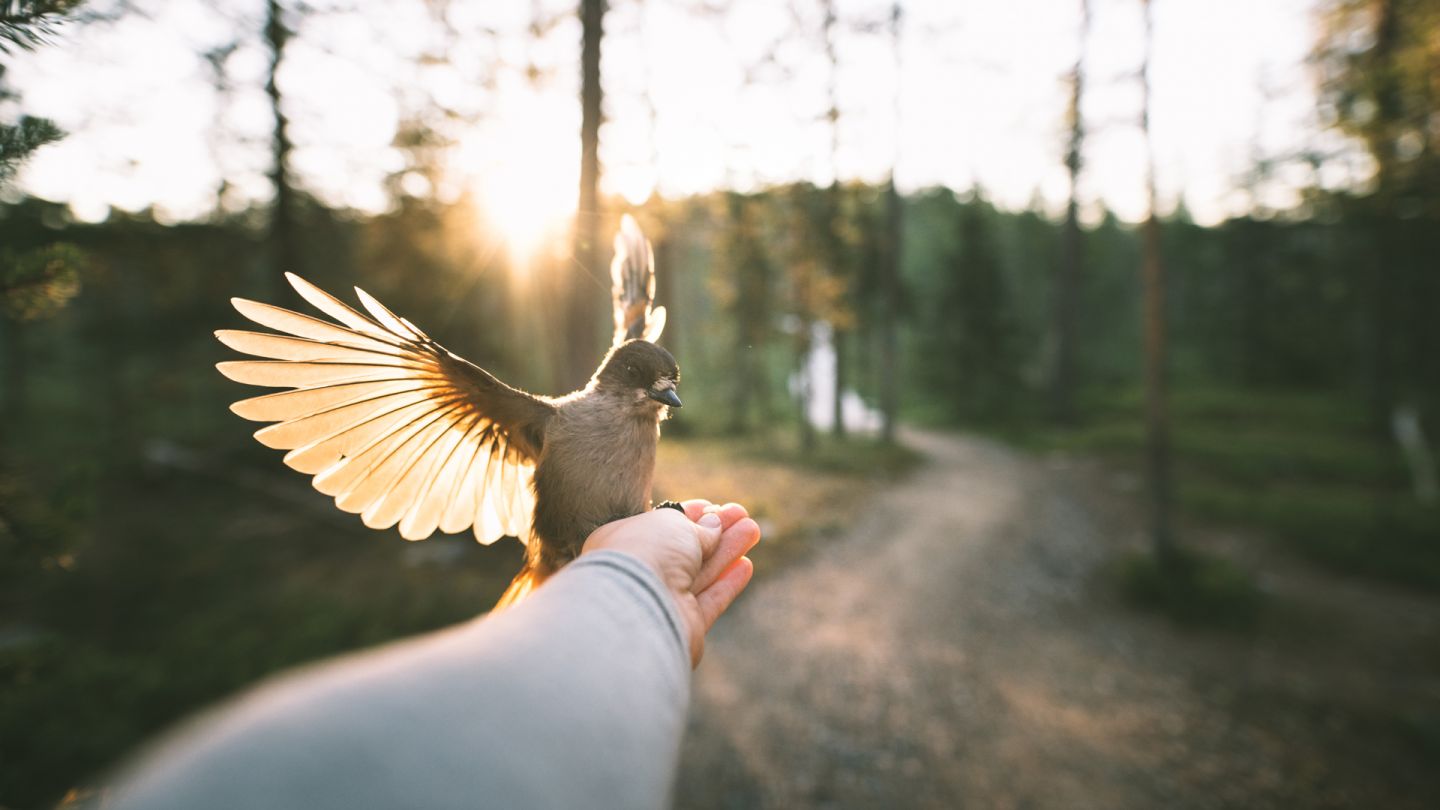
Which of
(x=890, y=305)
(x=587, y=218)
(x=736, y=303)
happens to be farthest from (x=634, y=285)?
(x=890, y=305)

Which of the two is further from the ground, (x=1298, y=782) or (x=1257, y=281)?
(x=1257, y=281)

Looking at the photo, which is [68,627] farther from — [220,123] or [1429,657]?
[1429,657]

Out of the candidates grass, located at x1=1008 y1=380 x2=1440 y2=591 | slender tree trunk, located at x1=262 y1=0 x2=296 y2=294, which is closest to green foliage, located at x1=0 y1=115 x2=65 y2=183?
slender tree trunk, located at x1=262 y1=0 x2=296 y2=294

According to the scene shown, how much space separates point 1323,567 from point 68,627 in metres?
18.6

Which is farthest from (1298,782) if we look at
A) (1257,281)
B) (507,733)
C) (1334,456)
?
(1257,281)

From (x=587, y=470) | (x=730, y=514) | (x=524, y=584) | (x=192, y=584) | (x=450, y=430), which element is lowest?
(x=192, y=584)

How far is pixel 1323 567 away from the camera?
35.0 ft

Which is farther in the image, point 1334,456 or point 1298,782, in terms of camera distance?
point 1334,456

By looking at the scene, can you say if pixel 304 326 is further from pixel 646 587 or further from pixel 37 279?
pixel 646 587

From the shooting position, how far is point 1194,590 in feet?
30.8

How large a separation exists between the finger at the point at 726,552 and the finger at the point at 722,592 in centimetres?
3

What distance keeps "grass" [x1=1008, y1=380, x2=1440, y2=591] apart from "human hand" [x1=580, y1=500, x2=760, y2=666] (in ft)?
46.4

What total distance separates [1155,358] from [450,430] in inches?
407

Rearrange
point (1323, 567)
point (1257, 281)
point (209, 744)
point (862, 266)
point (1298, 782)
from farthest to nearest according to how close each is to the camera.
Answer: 1. point (1257, 281)
2. point (862, 266)
3. point (1323, 567)
4. point (1298, 782)
5. point (209, 744)
